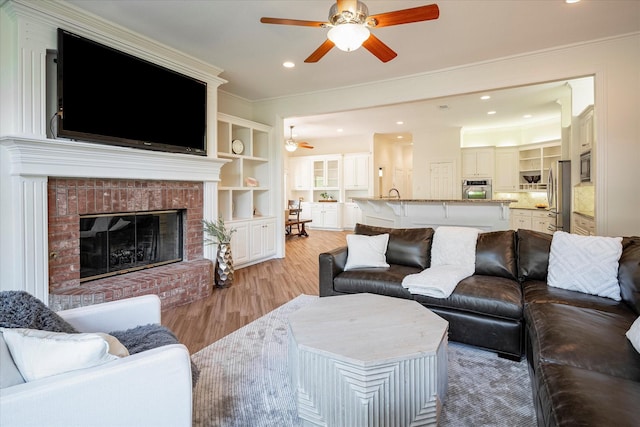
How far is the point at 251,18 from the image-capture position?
3.14 meters

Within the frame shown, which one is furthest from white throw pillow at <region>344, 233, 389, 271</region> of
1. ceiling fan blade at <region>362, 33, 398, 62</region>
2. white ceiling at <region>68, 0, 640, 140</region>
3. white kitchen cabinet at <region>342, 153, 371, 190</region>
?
white kitchen cabinet at <region>342, 153, 371, 190</region>

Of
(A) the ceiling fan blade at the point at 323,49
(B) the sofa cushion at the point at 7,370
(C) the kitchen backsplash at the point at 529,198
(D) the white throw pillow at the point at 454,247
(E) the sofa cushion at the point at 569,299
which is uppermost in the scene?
(A) the ceiling fan blade at the point at 323,49

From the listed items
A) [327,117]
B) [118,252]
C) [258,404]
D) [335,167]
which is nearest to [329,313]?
[258,404]

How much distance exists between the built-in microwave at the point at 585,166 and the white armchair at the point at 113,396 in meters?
5.18

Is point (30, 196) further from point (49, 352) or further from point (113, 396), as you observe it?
point (113, 396)

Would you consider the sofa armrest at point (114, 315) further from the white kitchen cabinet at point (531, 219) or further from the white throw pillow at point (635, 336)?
the white kitchen cabinet at point (531, 219)

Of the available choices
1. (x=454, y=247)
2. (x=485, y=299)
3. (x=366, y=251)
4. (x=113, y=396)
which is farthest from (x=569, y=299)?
(x=113, y=396)

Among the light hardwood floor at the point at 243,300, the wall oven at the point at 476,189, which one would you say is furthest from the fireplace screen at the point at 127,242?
the wall oven at the point at 476,189

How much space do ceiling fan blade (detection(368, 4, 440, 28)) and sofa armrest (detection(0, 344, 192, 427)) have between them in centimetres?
244

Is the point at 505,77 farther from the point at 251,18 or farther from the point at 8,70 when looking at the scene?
the point at 8,70

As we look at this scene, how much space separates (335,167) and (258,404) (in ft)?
29.4

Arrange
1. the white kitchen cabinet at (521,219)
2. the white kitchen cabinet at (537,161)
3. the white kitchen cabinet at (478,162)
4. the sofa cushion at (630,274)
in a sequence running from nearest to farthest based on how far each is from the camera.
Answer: the sofa cushion at (630,274) → the white kitchen cabinet at (521,219) → the white kitchen cabinet at (537,161) → the white kitchen cabinet at (478,162)

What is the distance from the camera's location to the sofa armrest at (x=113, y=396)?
97 cm

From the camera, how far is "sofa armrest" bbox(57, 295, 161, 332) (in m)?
1.63
